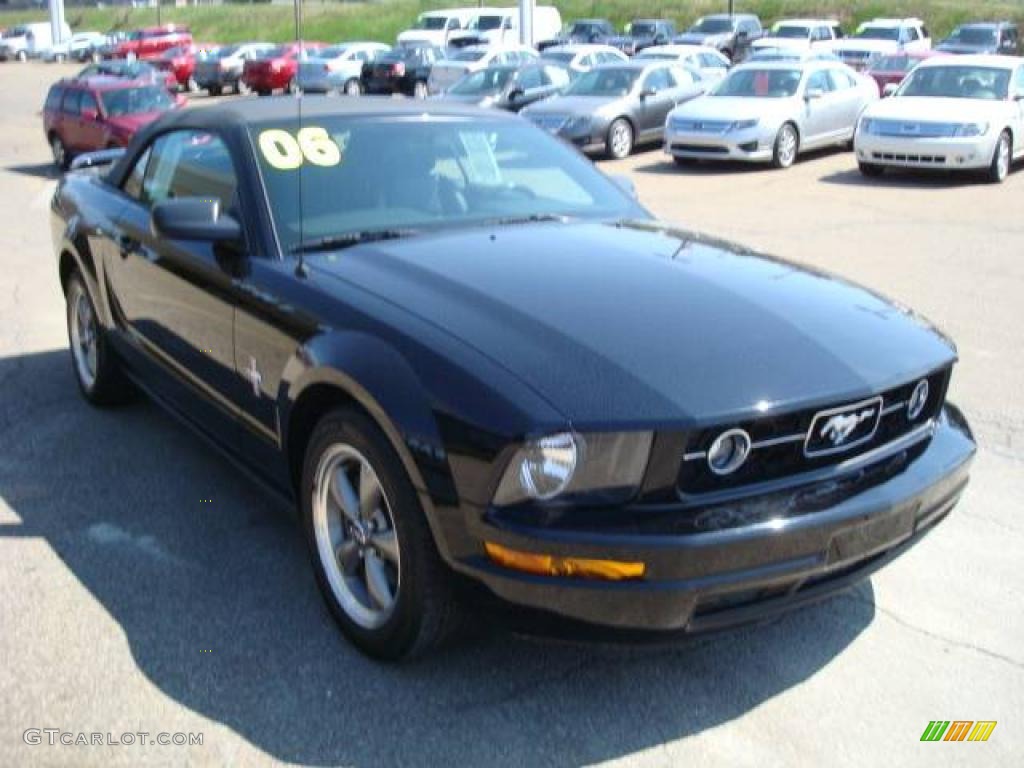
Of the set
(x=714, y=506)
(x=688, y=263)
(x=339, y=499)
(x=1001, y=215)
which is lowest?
(x=1001, y=215)

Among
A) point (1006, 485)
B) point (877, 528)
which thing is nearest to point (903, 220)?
point (1006, 485)

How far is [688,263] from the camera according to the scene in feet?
12.6

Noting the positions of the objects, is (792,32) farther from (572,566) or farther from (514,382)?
(572,566)

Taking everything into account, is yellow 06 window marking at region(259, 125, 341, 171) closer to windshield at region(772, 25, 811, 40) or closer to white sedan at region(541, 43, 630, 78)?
white sedan at region(541, 43, 630, 78)

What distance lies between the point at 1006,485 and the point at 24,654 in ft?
12.5

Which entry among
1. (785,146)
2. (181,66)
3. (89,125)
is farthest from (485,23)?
(785,146)

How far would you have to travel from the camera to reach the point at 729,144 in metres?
15.9

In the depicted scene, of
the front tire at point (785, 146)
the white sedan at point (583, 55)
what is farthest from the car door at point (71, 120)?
the white sedan at point (583, 55)

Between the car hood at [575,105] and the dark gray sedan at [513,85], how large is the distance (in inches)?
74.4

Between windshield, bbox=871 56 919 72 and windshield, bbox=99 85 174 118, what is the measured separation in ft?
48.9

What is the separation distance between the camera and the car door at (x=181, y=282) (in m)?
4.08

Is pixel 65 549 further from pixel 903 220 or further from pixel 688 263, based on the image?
pixel 903 220

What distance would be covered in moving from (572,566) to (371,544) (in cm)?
80

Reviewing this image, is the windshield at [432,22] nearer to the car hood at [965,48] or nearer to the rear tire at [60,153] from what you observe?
the car hood at [965,48]
